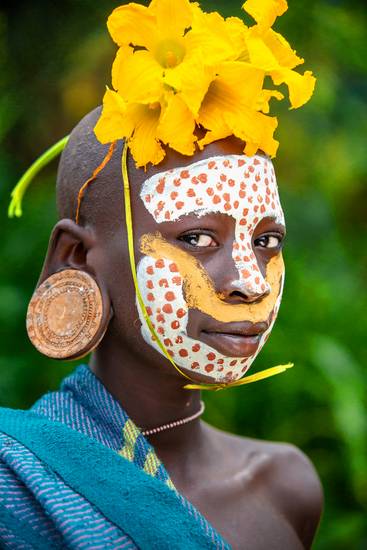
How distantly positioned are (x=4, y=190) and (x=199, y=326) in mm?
2601

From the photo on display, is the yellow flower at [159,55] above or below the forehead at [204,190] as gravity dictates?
above

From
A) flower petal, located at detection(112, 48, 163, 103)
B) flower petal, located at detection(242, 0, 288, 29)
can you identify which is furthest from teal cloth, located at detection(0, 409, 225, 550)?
flower petal, located at detection(242, 0, 288, 29)

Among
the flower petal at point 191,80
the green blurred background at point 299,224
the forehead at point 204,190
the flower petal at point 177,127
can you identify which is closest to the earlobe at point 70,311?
the forehead at point 204,190

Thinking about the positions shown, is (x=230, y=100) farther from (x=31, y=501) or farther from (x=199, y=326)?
(x=31, y=501)

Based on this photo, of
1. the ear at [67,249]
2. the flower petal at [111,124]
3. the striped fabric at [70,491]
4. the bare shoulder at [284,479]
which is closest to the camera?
the striped fabric at [70,491]

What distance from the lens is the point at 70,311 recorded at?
91.0 inches

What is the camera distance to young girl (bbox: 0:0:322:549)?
7.01ft

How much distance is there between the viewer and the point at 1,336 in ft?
13.9

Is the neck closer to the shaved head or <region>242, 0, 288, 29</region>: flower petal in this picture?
the shaved head

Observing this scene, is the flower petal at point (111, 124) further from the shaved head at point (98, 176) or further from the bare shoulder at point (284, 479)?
the bare shoulder at point (284, 479)

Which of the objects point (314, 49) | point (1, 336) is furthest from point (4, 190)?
point (314, 49)

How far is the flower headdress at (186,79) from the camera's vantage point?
2.15m

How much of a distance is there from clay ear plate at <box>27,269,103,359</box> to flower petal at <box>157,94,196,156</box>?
1.36 feet

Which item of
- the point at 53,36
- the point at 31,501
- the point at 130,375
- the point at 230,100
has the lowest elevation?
the point at 31,501
